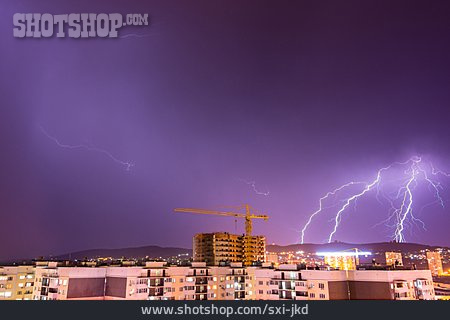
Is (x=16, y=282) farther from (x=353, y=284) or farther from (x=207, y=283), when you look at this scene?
(x=353, y=284)

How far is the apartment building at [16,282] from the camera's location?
135 feet

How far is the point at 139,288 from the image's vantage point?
29.8 metres

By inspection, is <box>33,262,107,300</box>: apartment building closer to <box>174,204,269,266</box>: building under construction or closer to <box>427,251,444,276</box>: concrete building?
<box>174,204,269,266</box>: building under construction

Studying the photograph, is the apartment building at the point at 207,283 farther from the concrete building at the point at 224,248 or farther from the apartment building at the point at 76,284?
the concrete building at the point at 224,248

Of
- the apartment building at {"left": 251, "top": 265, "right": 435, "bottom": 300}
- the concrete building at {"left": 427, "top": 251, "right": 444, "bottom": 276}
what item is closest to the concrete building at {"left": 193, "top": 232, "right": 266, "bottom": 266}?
the concrete building at {"left": 427, "top": 251, "right": 444, "bottom": 276}

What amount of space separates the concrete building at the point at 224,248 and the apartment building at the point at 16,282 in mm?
46214

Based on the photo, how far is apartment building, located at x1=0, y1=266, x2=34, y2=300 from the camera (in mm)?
41188

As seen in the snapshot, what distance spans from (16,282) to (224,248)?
174 feet
